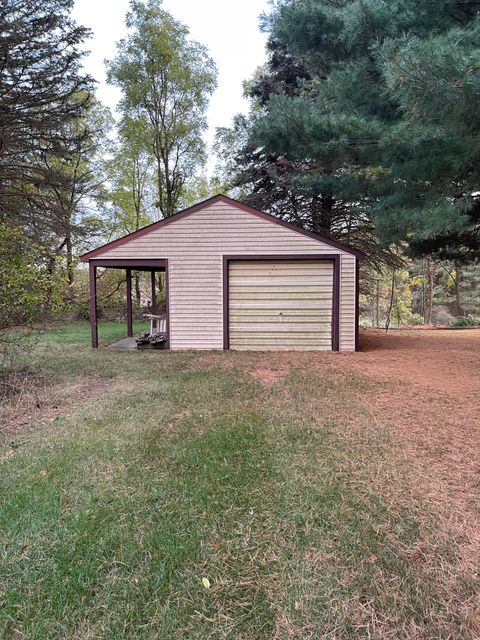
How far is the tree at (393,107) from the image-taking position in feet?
11.6

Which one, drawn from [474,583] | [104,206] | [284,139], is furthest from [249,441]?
[104,206]

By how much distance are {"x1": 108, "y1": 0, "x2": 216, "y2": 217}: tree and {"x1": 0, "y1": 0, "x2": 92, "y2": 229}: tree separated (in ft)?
16.6

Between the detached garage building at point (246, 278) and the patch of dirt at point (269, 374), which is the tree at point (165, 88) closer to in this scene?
the detached garage building at point (246, 278)

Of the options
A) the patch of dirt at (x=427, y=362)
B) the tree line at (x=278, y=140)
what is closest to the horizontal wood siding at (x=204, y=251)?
the tree line at (x=278, y=140)

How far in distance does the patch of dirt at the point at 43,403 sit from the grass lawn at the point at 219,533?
0.17m

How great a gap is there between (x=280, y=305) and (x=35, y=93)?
1063cm

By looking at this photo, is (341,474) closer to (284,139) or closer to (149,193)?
(284,139)

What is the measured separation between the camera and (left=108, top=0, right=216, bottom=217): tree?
1648 cm

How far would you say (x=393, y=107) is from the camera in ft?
18.5

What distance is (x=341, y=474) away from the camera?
8.70ft

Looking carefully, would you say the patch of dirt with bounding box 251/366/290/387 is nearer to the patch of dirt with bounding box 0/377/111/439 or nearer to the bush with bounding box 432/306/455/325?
the patch of dirt with bounding box 0/377/111/439

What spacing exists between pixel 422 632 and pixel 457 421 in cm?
272

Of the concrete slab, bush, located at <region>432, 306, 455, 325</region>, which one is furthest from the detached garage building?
bush, located at <region>432, 306, 455, 325</region>

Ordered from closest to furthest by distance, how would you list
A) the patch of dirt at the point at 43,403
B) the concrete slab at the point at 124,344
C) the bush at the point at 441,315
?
1. the patch of dirt at the point at 43,403
2. the concrete slab at the point at 124,344
3. the bush at the point at 441,315
